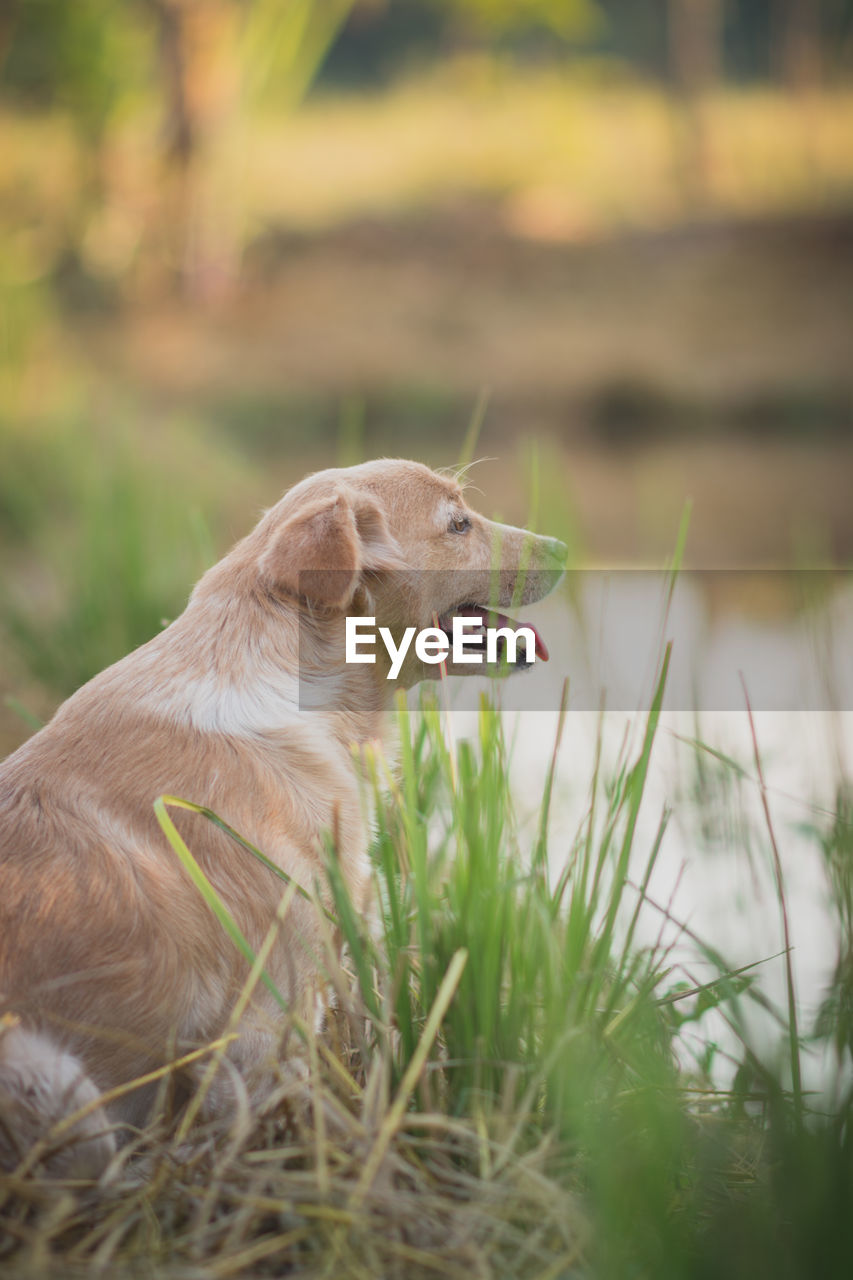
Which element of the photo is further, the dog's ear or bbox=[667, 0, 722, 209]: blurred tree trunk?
bbox=[667, 0, 722, 209]: blurred tree trunk

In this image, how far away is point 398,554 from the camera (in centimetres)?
198

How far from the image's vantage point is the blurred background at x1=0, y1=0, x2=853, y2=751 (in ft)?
30.2

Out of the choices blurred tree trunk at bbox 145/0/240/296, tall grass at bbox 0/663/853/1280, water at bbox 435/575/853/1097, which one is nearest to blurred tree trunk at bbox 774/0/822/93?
blurred tree trunk at bbox 145/0/240/296

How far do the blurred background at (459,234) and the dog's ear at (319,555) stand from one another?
15.7 feet

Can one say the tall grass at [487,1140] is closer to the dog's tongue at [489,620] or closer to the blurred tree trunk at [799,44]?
the dog's tongue at [489,620]

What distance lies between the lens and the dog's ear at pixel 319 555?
5.84 feet

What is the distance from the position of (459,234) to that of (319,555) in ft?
38.9

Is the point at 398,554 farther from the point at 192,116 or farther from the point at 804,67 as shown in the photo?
the point at 804,67

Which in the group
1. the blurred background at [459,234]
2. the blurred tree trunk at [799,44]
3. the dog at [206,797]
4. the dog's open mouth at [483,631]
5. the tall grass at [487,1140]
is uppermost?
the blurred tree trunk at [799,44]

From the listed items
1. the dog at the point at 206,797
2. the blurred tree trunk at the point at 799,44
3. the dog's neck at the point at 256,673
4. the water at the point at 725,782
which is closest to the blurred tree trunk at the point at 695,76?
the blurred tree trunk at the point at 799,44

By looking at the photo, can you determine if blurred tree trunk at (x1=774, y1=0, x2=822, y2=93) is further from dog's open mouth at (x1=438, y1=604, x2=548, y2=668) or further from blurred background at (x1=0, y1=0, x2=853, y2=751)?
dog's open mouth at (x1=438, y1=604, x2=548, y2=668)

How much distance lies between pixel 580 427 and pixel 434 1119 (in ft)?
30.6

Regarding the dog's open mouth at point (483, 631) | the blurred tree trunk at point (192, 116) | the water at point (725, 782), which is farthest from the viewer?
the blurred tree trunk at point (192, 116)

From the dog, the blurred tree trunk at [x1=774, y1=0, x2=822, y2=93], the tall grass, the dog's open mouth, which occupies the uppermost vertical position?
the blurred tree trunk at [x1=774, y1=0, x2=822, y2=93]
